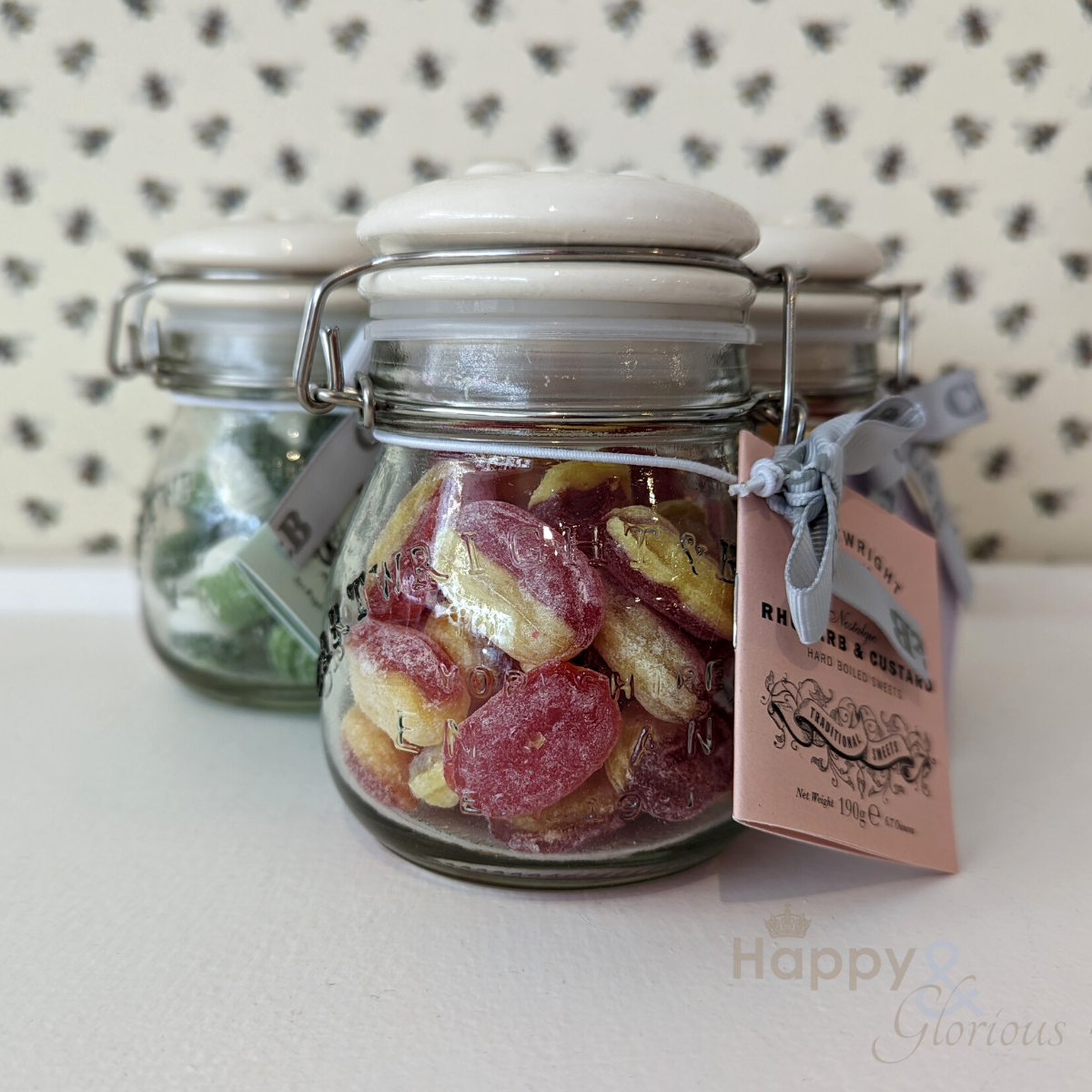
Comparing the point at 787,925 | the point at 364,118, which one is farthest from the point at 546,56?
the point at 787,925

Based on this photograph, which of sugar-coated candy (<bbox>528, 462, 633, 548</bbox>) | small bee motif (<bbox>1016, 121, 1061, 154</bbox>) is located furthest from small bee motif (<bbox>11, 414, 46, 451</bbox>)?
small bee motif (<bbox>1016, 121, 1061, 154</bbox>)

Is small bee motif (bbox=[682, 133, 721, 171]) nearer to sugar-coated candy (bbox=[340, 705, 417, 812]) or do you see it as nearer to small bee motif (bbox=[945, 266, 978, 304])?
small bee motif (bbox=[945, 266, 978, 304])

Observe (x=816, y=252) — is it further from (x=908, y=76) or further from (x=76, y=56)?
(x=76, y=56)

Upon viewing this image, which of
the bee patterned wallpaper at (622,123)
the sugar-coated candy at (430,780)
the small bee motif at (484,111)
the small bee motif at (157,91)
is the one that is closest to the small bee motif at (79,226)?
the bee patterned wallpaper at (622,123)

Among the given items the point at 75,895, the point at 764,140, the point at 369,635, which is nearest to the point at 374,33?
the point at 764,140

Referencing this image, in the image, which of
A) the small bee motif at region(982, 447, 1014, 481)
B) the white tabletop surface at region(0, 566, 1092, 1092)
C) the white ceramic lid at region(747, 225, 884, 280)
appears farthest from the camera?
the small bee motif at region(982, 447, 1014, 481)

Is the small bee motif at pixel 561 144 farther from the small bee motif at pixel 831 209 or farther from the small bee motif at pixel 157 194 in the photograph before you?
the small bee motif at pixel 157 194

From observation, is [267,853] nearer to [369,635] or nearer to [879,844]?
[369,635]
